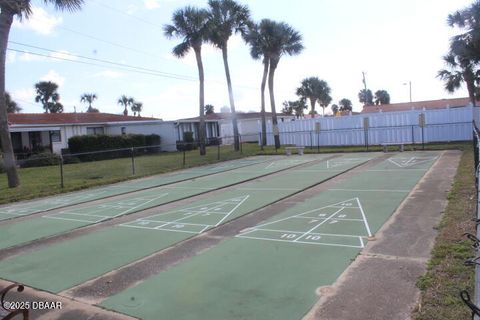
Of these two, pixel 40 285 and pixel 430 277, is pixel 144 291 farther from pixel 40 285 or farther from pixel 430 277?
pixel 430 277

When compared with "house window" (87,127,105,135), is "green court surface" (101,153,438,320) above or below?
below

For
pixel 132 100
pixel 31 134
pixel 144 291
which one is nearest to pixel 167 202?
pixel 144 291

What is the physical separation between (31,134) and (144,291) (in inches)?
1357

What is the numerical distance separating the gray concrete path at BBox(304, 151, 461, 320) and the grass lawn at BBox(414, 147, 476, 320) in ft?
0.48

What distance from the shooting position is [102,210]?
483 inches

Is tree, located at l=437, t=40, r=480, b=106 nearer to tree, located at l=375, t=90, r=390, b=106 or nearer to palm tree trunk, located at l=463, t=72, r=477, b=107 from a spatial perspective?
palm tree trunk, located at l=463, t=72, r=477, b=107

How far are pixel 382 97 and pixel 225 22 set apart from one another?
282 ft

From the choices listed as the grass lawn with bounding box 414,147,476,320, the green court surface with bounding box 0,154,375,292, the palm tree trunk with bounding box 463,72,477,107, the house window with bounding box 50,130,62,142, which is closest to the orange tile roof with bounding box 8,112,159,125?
the house window with bounding box 50,130,62,142

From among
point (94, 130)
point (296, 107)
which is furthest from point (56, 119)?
point (296, 107)

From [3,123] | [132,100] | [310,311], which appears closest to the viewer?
[310,311]

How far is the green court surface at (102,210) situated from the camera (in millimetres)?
9852

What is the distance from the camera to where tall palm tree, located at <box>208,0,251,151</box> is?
32.0m

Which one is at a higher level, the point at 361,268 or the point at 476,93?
the point at 476,93

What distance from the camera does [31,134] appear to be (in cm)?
3650
